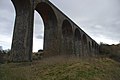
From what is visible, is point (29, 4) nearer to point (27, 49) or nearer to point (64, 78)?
point (27, 49)

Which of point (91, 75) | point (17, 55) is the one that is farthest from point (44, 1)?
point (91, 75)

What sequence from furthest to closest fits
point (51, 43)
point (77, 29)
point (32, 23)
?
1. point (77, 29)
2. point (51, 43)
3. point (32, 23)

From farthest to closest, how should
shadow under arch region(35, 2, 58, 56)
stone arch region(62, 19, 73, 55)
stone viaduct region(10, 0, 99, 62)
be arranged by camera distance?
1. stone arch region(62, 19, 73, 55)
2. shadow under arch region(35, 2, 58, 56)
3. stone viaduct region(10, 0, 99, 62)

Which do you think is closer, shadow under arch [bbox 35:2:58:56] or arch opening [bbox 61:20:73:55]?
shadow under arch [bbox 35:2:58:56]

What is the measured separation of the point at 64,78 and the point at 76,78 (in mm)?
496

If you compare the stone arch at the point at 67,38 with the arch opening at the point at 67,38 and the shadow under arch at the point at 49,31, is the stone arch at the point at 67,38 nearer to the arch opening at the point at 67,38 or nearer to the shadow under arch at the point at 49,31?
the arch opening at the point at 67,38

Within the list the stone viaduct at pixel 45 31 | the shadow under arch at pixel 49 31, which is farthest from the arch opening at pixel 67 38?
the shadow under arch at pixel 49 31

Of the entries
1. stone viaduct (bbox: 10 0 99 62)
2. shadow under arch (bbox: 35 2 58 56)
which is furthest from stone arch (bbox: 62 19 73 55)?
shadow under arch (bbox: 35 2 58 56)

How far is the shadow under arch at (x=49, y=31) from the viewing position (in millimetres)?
17859

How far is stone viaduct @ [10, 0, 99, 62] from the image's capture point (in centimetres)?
1285

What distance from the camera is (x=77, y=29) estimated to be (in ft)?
83.3

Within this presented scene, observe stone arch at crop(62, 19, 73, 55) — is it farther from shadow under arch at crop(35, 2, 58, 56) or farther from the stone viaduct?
shadow under arch at crop(35, 2, 58, 56)

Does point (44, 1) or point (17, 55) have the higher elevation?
point (44, 1)

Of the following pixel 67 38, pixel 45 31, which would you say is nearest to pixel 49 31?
pixel 45 31
